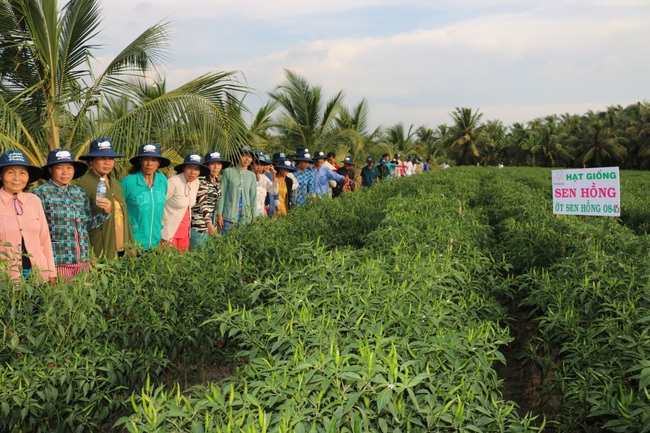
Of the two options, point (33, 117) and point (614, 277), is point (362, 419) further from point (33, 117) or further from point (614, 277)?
point (33, 117)

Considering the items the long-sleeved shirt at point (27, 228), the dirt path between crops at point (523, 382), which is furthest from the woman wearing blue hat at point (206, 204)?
the dirt path between crops at point (523, 382)

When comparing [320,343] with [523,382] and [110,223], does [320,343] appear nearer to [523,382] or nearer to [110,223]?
[523,382]

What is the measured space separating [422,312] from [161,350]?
1755mm

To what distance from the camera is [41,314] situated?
3.21 metres

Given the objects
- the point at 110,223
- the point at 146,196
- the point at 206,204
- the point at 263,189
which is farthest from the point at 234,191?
the point at 110,223

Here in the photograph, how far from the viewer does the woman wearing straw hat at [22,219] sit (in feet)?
13.6

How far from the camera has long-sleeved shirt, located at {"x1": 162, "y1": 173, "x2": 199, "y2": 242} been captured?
6195mm

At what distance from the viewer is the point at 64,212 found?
4.60 metres

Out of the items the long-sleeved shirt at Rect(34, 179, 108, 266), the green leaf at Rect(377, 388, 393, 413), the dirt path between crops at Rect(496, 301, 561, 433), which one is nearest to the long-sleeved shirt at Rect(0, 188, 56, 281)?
the long-sleeved shirt at Rect(34, 179, 108, 266)

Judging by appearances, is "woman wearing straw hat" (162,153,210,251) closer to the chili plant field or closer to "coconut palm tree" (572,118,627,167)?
the chili plant field

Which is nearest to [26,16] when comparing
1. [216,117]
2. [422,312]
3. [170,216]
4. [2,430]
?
[216,117]

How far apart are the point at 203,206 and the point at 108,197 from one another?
5.01ft

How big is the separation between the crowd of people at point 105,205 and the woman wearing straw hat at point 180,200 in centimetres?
1

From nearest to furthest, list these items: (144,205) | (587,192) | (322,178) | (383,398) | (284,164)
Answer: (383,398) < (144,205) < (587,192) < (284,164) < (322,178)
